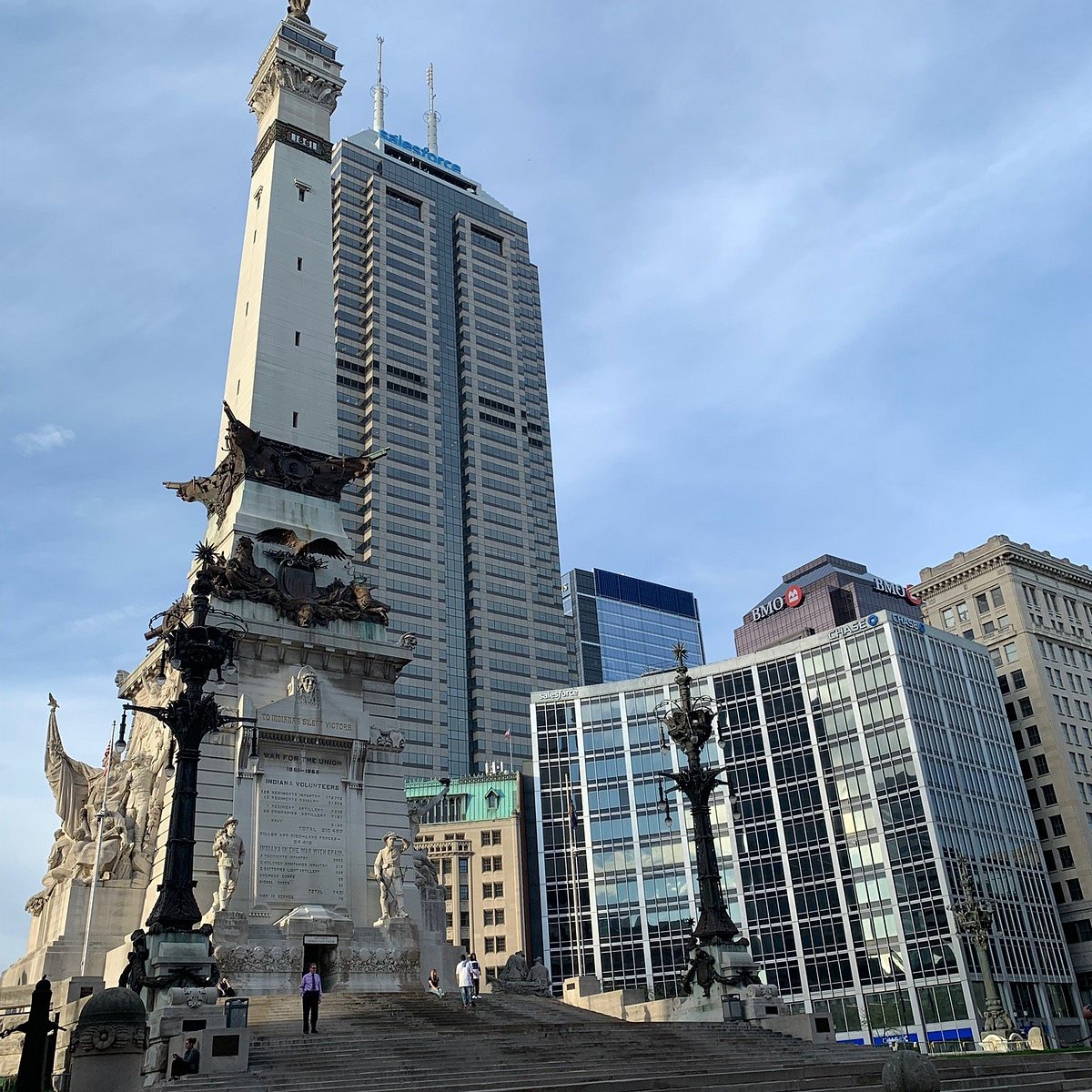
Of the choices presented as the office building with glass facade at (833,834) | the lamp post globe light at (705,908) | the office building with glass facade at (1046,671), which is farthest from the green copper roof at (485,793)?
the lamp post globe light at (705,908)

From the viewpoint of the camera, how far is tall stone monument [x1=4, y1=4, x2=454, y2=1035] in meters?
28.3

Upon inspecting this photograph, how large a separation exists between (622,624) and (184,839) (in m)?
154

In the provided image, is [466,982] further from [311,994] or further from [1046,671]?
[1046,671]

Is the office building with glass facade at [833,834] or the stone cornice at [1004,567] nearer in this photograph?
the office building with glass facade at [833,834]

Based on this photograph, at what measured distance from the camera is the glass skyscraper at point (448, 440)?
11050 centimetres

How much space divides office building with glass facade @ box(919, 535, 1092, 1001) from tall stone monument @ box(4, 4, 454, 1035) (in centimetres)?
6394

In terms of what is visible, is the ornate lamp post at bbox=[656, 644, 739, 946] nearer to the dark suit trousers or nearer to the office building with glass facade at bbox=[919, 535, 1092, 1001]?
the dark suit trousers

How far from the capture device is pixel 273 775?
30.2 m

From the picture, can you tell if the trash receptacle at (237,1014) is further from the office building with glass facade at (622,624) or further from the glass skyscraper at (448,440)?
the office building with glass facade at (622,624)

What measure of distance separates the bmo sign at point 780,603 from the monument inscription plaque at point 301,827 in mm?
73877

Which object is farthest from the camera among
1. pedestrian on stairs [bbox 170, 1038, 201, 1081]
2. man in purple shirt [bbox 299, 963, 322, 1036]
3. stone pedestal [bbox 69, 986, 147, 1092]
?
man in purple shirt [bbox 299, 963, 322, 1036]

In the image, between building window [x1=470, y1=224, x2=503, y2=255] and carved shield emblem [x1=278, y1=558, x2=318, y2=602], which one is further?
building window [x1=470, y1=224, x2=503, y2=255]

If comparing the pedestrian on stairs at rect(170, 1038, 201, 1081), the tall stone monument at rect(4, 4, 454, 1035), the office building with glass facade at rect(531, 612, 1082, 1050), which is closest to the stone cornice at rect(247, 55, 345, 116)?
the tall stone monument at rect(4, 4, 454, 1035)

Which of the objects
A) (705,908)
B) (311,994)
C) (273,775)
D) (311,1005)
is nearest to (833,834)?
(705,908)
